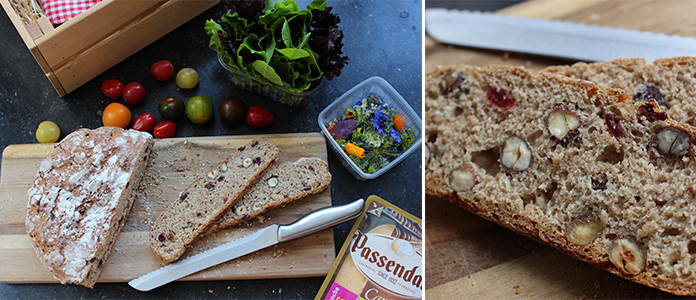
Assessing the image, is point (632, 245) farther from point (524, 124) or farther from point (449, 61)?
point (449, 61)

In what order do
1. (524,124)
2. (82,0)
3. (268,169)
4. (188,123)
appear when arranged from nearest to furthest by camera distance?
1. (524,124)
2. (82,0)
3. (268,169)
4. (188,123)

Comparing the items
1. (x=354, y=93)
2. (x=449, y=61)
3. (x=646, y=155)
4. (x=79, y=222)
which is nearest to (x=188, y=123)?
(x=79, y=222)

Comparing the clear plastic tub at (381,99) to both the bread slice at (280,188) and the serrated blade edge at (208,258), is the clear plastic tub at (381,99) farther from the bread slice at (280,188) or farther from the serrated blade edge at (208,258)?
the serrated blade edge at (208,258)

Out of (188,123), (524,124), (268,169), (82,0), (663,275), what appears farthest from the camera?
(188,123)

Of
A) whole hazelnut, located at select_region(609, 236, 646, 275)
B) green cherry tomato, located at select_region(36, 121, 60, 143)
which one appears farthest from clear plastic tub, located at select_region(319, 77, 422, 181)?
green cherry tomato, located at select_region(36, 121, 60, 143)

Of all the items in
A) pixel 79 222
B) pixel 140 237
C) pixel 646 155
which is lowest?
pixel 140 237

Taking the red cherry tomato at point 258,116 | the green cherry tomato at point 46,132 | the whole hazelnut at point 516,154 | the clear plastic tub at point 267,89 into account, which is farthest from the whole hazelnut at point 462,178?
the green cherry tomato at point 46,132
